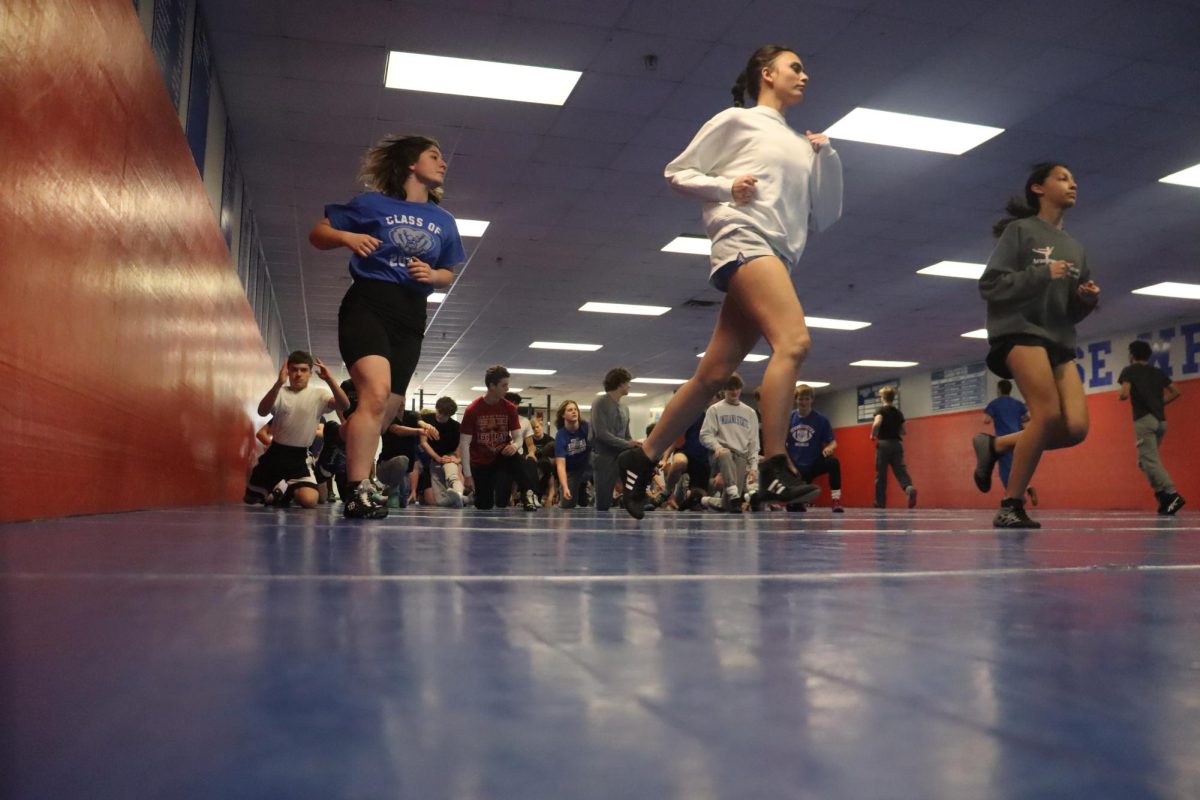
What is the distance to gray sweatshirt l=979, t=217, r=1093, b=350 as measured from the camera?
3.32 m

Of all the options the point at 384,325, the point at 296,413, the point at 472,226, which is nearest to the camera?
the point at 384,325

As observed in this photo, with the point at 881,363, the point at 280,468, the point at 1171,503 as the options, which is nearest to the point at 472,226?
the point at 280,468

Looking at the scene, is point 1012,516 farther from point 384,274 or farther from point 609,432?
point 609,432

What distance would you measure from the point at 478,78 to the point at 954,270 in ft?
25.0

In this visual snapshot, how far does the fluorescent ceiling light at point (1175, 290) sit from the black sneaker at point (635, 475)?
1179 centimetres

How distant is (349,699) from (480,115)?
23.6 ft

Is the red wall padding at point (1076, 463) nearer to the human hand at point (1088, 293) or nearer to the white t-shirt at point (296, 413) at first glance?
the human hand at point (1088, 293)

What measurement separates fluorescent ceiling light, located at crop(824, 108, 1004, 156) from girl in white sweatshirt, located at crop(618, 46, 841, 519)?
4.59 m

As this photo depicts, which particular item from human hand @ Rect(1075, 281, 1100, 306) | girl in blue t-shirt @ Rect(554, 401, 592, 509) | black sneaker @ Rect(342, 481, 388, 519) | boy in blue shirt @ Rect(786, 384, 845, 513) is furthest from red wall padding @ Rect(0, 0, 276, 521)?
boy in blue shirt @ Rect(786, 384, 845, 513)

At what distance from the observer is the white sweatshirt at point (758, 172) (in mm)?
2717

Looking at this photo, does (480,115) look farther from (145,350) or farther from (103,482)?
(103,482)

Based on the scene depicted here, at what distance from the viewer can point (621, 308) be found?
14062mm

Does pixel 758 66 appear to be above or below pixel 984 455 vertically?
above

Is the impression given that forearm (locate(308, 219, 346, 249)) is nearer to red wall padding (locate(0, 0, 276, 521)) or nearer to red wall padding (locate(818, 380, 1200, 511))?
red wall padding (locate(0, 0, 276, 521))
